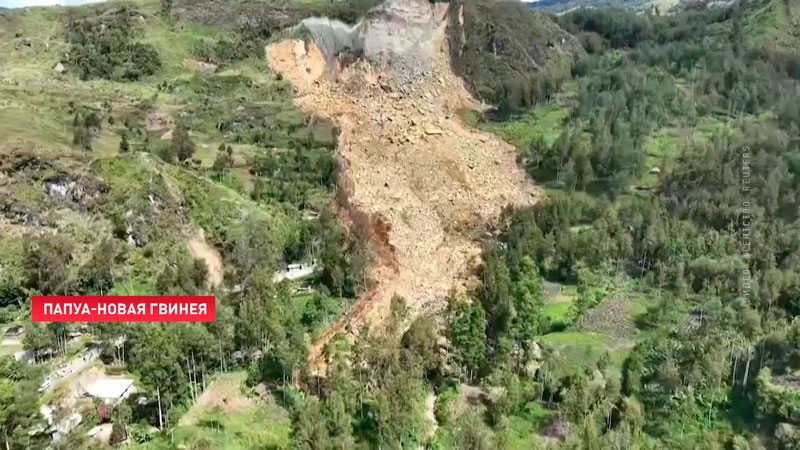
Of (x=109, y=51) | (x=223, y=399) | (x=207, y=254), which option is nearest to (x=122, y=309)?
(x=223, y=399)

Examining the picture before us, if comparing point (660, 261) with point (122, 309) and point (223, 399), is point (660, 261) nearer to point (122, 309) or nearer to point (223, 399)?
point (223, 399)

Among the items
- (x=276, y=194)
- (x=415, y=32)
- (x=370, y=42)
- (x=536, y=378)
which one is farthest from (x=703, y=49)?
(x=536, y=378)

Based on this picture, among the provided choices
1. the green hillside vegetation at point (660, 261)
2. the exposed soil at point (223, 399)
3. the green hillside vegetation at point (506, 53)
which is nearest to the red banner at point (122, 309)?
the exposed soil at point (223, 399)

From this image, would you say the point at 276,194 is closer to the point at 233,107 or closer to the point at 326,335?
the point at 326,335

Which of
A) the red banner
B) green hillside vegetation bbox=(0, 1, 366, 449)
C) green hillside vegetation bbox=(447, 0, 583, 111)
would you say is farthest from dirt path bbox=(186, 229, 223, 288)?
green hillside vegetation bbox=(447, 0, 583, 111)

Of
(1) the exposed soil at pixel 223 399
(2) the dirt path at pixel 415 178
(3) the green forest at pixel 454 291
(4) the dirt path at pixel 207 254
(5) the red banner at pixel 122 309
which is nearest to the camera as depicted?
(3) the green forest at pixel 454 291

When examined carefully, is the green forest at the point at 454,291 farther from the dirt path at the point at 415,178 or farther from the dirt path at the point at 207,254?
the dirt path at the point at 415,178
